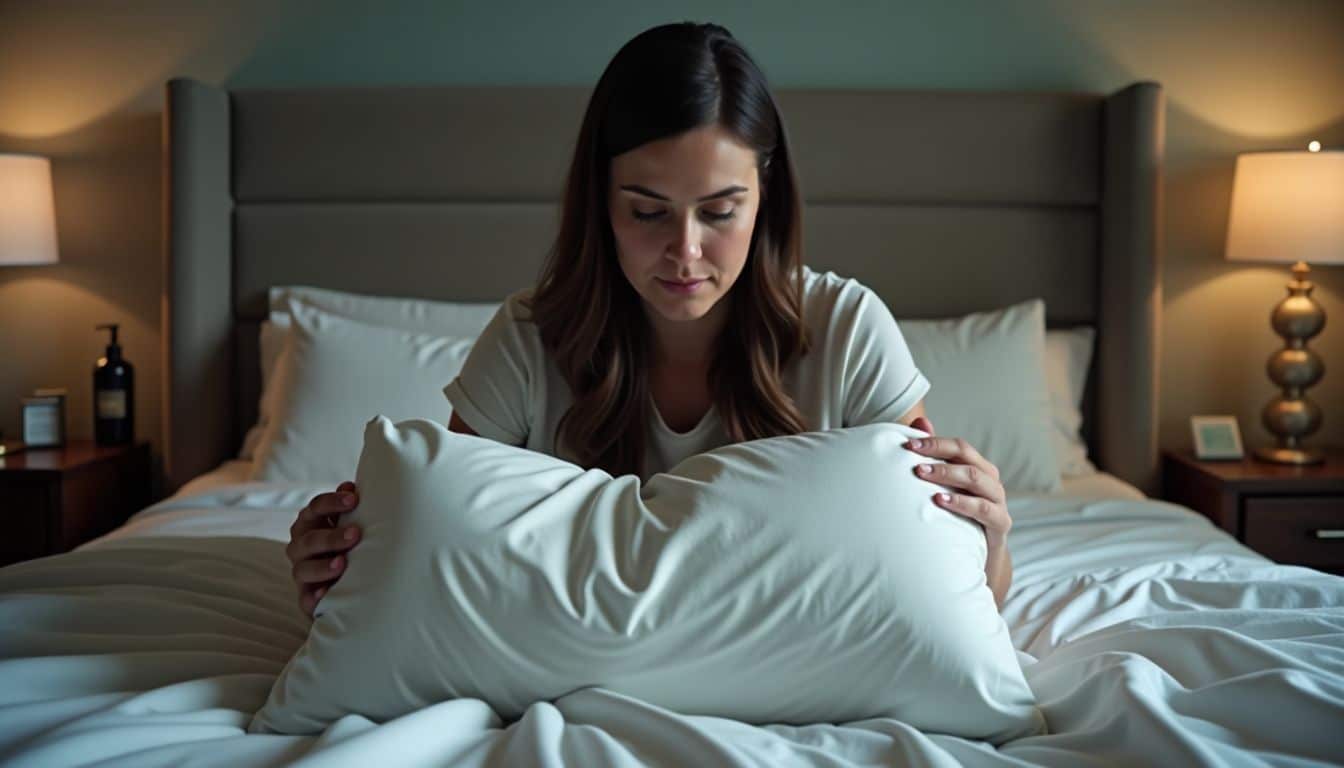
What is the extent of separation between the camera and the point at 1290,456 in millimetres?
2926

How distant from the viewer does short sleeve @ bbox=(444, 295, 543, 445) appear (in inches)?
65.3

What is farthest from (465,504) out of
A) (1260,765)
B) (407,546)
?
(1260,765)

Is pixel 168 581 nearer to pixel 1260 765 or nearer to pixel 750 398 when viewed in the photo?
pixel 750 398

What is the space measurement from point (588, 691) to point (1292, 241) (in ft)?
8.21

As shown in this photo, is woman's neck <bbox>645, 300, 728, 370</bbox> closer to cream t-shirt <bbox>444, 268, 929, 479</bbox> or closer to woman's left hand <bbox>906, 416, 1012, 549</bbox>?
cream t-shirt <bbox>444, 268, 929, 479</bbox>

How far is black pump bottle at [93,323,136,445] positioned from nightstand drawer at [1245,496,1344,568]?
Answer: 9.23 ft

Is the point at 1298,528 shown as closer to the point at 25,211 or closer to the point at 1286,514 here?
the point at 1286,514

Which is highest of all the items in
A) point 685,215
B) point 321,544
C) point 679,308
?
point 685,215

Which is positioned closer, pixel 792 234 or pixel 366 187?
pixel 792 234

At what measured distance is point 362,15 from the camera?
3.20m

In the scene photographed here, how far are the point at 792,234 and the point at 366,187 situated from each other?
1718 mm

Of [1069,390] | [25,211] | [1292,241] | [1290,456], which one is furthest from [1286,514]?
[25,211]

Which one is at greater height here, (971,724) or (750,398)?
(750,398)

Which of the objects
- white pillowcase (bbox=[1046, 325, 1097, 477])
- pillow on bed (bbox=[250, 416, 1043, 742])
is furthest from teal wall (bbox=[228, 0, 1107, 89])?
pillow on bed (bbox=[250, 416, 1043, 742])
